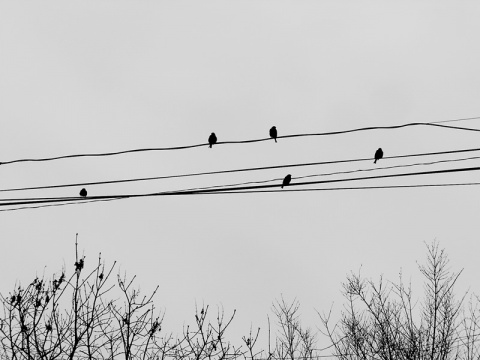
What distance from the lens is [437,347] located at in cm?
1479

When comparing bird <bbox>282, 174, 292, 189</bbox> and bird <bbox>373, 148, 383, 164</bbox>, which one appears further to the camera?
bird <bbox>373, 148, 383, 164</bbox>

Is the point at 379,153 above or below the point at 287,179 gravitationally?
above

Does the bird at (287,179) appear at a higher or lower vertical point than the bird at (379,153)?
lower

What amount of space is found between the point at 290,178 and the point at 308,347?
49.1 ft

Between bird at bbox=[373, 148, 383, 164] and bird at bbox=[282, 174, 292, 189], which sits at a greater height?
bird at bbox=[373, 148, 383, 164]

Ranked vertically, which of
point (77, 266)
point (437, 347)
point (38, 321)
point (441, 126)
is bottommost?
point (437, 347)

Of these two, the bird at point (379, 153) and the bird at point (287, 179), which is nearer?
the bird at point (287, 179)

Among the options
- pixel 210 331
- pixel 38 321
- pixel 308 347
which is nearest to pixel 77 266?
pixel 38 321

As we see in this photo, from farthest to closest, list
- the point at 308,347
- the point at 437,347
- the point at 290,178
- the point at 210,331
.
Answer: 1. the point at 308,347
2. the point at 437,347
3. the point at 210,331
4. the point at 290,178

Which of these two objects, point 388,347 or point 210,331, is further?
point 388,347

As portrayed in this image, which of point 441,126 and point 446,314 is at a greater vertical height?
point 441,126

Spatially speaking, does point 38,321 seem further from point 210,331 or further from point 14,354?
point 210,331

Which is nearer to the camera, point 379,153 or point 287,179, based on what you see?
point 287,179

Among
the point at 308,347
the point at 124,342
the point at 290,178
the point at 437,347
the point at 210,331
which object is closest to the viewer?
the point at 290,178
